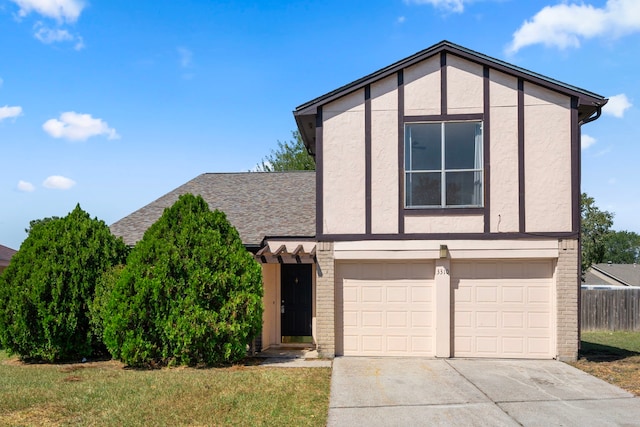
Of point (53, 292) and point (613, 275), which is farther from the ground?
point (53, 292)

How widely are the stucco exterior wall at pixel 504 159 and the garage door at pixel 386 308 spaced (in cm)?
192

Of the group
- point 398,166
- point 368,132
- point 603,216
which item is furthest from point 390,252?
point 603,216

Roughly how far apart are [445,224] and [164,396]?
21.9 ft

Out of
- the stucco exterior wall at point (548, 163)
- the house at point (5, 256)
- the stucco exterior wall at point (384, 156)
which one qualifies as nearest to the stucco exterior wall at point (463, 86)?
the stucco exterior wall at point (548, 163)

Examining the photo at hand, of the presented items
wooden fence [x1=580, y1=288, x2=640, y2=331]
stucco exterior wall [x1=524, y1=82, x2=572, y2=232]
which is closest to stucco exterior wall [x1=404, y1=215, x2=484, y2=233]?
stucco exterior wall [x1=524, y1=82, x2=572, y2=232]

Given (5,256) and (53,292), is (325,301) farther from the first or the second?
(5,256)

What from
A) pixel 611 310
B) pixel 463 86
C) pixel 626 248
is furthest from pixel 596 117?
pixel 626 248

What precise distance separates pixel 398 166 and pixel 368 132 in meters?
1.03

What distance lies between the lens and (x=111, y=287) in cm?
1102

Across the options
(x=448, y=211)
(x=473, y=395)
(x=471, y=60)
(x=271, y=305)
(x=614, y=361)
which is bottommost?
(x=614, y=361)

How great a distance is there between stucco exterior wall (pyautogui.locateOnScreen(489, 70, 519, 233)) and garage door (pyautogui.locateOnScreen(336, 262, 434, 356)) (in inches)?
75.7

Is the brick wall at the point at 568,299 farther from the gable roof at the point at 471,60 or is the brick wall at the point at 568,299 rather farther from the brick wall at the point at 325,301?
the brick wall at the point at 325,301

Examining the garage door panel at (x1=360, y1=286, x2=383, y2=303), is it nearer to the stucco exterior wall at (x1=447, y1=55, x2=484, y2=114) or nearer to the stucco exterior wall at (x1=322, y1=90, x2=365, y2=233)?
Result: the stucco exterior wall at (x1=322, y1=90, x2=365, y2=233)

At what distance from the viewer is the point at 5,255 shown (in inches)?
838
